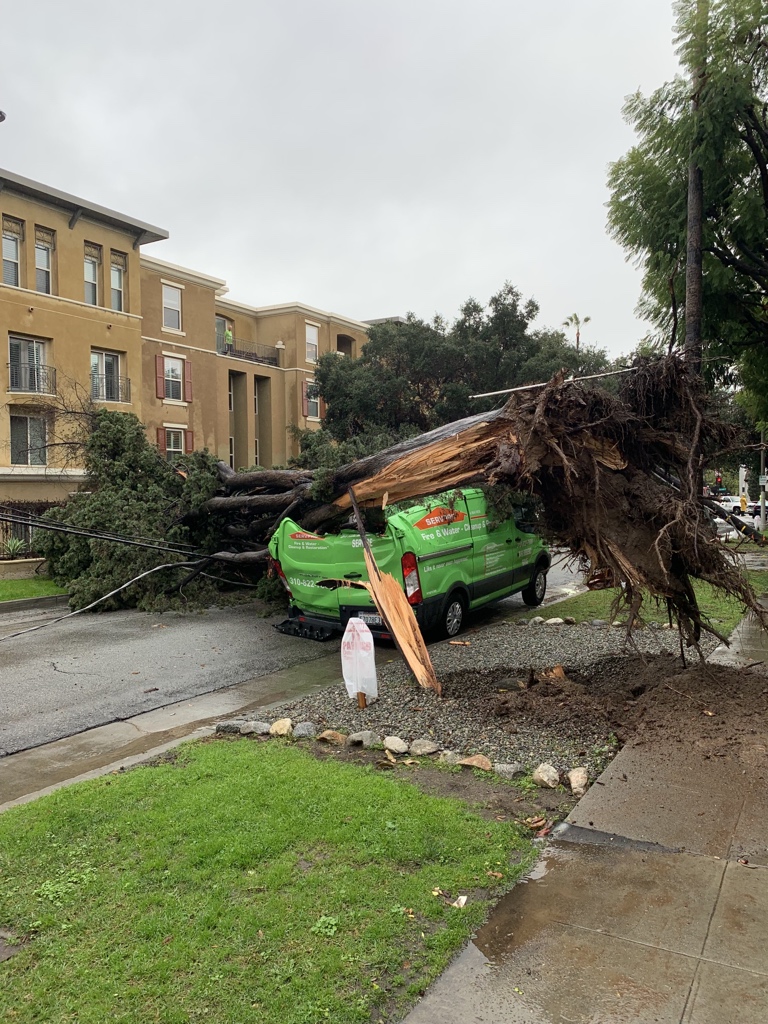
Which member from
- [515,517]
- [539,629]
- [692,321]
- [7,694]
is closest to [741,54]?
[692,321]

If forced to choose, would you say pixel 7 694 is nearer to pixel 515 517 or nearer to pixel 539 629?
pixel 539 629

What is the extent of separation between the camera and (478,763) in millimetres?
5059

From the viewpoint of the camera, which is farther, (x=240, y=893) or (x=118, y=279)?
(x=118, y=279)

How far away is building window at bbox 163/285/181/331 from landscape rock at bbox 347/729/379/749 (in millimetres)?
30581

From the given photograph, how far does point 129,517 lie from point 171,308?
23.1 m

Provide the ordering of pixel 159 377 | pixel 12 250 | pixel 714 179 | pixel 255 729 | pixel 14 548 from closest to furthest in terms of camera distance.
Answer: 1. pixel 255 729
2. pixel 714 179
3. pixel 14 548
4. pixel 12 250
5. pixel 159 377

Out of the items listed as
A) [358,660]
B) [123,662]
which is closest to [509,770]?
[358,660]

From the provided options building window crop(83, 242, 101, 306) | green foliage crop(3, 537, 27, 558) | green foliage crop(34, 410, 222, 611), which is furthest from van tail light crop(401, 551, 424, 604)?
building window crop(83, 242, 101, 306)

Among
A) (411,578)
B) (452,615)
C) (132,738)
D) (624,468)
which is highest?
(624,468)

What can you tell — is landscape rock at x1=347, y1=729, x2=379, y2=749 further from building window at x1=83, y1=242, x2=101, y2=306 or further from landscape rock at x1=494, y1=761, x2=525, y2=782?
building window at x1=83, y1=242, x2=101, y2=306

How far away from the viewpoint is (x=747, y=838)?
3865 millimetres

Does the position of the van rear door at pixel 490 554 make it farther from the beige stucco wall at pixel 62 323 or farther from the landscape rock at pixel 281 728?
the beige stucco wall at pixel 62 323

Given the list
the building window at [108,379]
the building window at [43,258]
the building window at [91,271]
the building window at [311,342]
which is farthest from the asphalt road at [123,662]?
the building window at [311,342]

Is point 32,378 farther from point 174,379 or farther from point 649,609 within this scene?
point 649,609
